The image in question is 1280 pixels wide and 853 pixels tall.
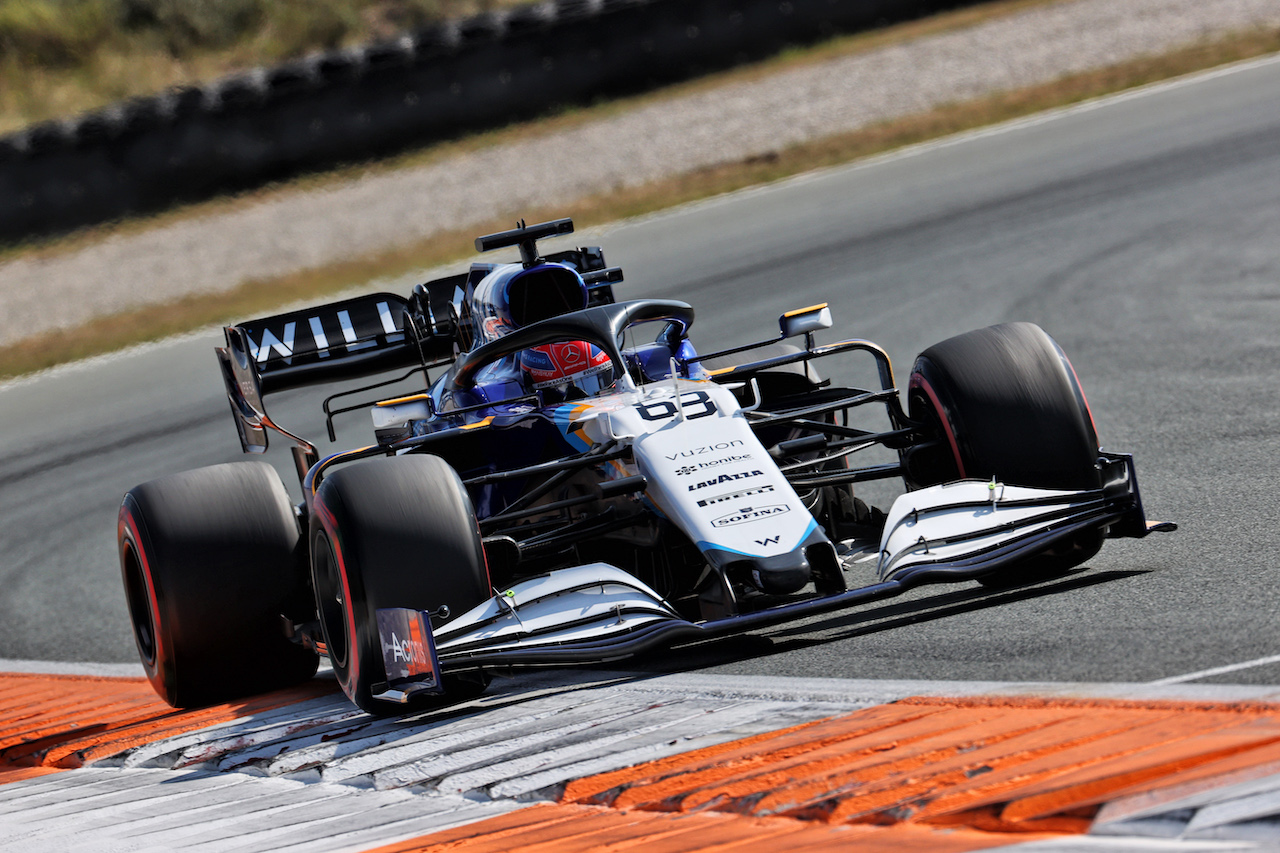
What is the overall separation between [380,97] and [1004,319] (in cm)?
1200

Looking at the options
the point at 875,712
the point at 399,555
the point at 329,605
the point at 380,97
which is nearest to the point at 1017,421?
the point at 875,712

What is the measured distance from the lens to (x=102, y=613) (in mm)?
9008

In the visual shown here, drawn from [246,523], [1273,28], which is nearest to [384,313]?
[246,523]

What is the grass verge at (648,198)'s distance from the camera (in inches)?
639

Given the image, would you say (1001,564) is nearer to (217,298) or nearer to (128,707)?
(128,707)

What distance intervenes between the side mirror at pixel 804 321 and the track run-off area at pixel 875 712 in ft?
4.08

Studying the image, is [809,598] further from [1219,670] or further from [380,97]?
[380,97]

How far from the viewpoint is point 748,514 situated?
201 inches

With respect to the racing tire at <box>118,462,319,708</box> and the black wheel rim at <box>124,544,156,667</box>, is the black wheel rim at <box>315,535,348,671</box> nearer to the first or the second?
the racing tire at <box>118,462,319,708</box>

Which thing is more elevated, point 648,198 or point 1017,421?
point 648,198

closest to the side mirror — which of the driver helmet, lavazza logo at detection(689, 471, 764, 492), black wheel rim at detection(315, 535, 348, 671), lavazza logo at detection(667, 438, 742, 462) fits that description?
the driver helmet

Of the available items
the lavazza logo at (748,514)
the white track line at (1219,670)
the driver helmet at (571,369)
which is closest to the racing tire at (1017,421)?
the lavazza logo at (748,514)

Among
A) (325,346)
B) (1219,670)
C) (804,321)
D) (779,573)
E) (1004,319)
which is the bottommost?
(1219,670)

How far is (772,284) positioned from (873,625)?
26.8 ft
